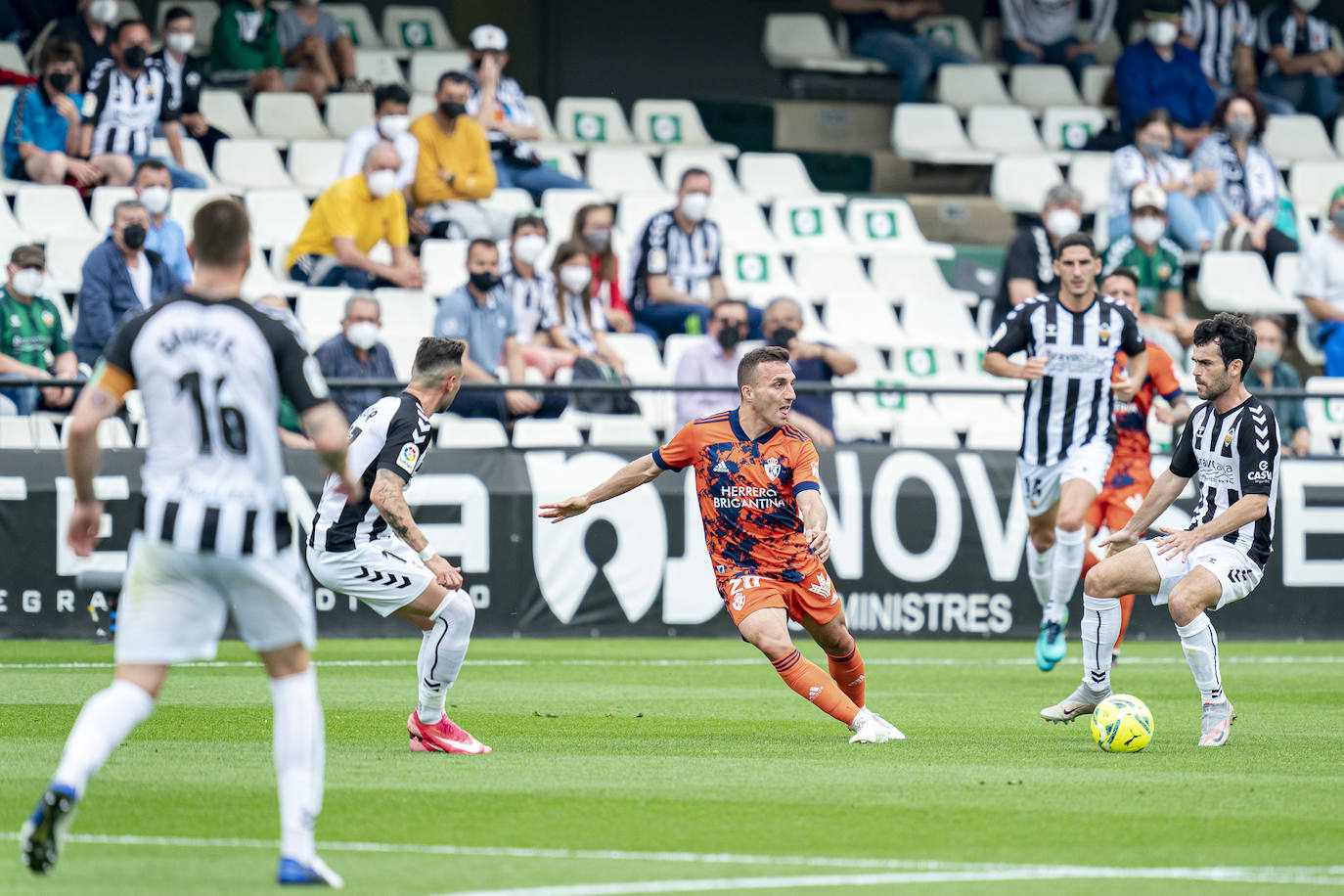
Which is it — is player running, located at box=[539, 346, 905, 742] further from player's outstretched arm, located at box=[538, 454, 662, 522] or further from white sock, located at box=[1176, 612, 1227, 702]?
white sock, located at box=[1176, 612, 1227, 702]

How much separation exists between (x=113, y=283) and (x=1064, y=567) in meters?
7.33

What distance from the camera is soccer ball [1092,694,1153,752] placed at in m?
8.77

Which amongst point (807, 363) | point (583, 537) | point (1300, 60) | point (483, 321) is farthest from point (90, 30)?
point (1300, 60)

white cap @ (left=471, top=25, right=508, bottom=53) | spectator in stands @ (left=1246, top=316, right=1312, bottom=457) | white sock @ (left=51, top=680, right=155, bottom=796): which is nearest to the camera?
white sock @ (left=51, top=680, right=155, bottom=796)

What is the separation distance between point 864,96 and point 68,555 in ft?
38.7

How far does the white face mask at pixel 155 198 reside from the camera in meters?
15.4

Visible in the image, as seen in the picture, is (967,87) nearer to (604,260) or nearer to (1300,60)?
(1300,60)

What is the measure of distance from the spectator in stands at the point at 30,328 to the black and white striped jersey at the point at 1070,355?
6.99m

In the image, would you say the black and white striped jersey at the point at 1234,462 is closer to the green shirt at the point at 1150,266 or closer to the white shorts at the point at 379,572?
the white shorts at the point at 379,572

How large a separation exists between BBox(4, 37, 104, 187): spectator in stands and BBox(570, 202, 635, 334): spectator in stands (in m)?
4.29

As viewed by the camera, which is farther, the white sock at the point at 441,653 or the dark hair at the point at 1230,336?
the dark hair at the point at 1230,336

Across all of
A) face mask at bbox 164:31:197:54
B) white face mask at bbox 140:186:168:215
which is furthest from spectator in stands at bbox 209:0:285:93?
white face mask at bbox 140:186:168:215

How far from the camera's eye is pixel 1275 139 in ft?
71.8

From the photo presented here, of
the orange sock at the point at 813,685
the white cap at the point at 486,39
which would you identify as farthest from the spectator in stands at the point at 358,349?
the orange sock at the point at 813,685
